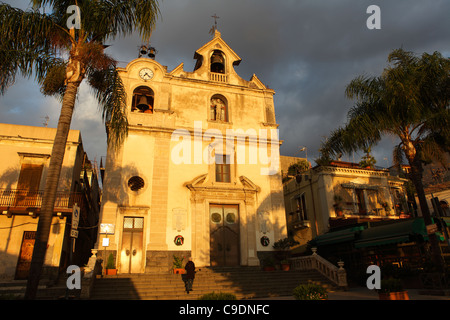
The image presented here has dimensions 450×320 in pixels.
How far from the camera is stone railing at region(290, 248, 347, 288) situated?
16.3m

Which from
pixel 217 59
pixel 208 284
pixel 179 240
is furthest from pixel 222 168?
pixel 217 59

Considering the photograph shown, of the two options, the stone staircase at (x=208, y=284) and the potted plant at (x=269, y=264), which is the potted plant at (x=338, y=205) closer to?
the stone staircase at (x=208, y=284)

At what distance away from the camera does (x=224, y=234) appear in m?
20.3

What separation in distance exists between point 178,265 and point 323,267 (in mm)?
7978

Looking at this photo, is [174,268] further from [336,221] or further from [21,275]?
[336,221]

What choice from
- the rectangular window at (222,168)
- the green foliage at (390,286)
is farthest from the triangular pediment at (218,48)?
the green foliage at (390,286)

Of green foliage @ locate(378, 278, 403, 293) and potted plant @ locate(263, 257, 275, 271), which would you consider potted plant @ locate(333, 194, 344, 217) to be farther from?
green foliage @ locate(378, 278, 403, 293)

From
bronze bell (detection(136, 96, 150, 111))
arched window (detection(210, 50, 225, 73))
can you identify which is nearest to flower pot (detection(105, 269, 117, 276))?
bronze bell (detection(136, 96, 150, 111))

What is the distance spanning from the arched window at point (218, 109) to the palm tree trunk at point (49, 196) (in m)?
13.4

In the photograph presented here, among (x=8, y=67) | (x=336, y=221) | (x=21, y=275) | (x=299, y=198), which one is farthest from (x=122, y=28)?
(x=299, y=198)

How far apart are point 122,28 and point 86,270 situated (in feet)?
32.3

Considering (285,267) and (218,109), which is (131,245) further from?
(218,109)

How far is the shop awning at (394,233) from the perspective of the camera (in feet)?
51.1

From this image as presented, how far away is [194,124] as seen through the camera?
22250mm
